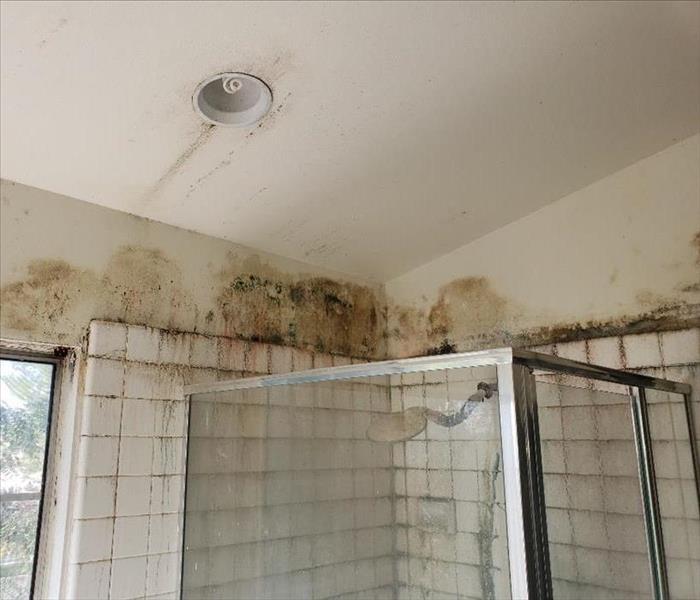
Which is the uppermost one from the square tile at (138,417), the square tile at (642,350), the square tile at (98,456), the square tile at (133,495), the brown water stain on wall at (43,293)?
the brown water stain on wall at (43,293)

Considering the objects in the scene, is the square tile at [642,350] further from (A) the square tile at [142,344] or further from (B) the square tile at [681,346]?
(A) the square tile at [142,344]

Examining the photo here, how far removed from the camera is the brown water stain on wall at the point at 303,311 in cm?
208

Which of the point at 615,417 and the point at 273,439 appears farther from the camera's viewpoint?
the point at 273,439

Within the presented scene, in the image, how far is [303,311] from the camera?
2.27 m

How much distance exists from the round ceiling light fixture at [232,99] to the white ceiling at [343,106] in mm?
28

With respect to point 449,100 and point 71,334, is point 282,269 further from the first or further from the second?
point 449,100

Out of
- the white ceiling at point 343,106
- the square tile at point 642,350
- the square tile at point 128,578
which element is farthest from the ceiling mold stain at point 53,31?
the square tile at point 642,350

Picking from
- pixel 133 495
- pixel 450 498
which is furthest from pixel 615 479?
pixel 133 495

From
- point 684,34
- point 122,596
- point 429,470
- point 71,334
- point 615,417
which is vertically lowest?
point 122,596

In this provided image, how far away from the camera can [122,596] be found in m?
1.66

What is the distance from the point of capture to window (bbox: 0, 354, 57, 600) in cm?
160

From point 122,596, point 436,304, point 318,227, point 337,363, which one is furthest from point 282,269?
point 122,596

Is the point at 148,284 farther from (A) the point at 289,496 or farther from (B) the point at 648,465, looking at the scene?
(B) the point at 648,465

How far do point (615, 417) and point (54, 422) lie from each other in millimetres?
1464
